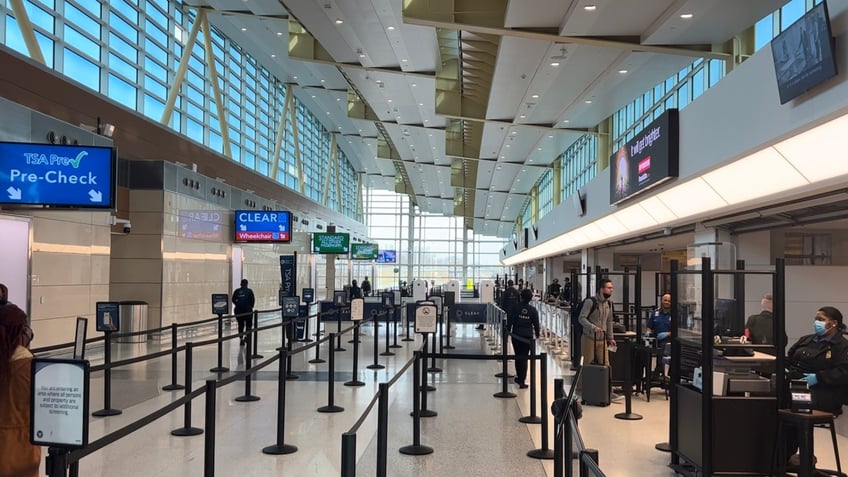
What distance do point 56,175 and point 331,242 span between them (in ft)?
82.6

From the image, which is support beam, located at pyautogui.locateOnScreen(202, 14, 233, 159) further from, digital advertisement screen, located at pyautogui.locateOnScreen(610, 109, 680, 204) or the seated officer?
the seated officer

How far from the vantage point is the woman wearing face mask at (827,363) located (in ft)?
22.1

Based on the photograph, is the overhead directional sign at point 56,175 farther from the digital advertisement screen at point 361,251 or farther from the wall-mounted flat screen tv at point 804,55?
the digital advertisement screen at point 361,251

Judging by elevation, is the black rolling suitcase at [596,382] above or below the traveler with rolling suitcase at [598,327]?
below

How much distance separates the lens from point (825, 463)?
267 inches

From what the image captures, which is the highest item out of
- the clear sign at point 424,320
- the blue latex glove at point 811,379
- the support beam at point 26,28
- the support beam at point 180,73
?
the support beam at point 180,73

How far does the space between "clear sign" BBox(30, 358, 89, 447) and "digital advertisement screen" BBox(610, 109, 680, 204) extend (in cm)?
988

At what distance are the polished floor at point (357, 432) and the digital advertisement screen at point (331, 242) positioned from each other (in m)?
22.7

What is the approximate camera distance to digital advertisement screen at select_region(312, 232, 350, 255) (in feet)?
116

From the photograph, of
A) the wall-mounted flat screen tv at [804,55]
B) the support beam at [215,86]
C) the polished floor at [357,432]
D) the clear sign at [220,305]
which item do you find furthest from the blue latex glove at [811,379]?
the support beam at [215,86]

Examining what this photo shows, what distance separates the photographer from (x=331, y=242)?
35.4m

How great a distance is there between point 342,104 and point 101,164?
2847 centimetres

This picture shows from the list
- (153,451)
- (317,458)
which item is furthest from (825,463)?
(153,451)

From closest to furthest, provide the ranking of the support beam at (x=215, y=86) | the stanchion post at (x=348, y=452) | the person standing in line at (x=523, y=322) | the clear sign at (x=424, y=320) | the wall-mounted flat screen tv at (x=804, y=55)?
the stanchion post at (x=348, y=452) → the wall-mounted flat screen tv at (x=804, y=55) → the clear sign at (x=424, y=320) → the person standing in line at (x=523, y=322) → the support beam at (x=215, y=86)
